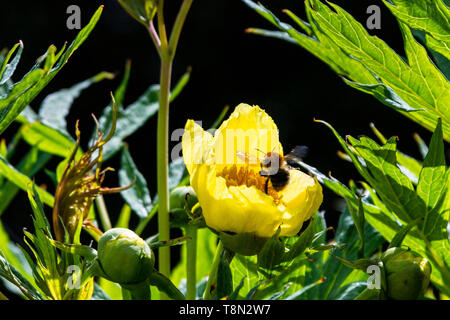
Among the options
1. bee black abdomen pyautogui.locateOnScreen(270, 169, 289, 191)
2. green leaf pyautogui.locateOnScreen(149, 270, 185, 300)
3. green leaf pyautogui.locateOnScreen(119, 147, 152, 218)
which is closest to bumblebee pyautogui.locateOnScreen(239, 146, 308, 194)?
bee black abdomen pyautogui.locateOnScreen(270, 169, 289, 191)

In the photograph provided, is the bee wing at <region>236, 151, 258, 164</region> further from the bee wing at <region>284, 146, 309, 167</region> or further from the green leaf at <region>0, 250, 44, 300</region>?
the green leaf at <region>0, 250, 44, 300</region>

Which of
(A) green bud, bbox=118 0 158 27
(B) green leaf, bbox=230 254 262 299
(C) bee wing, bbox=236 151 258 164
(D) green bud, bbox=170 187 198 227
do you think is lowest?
(B) green leaf, bbox=230 254 262 299

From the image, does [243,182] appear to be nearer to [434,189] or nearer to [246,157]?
[246,157]

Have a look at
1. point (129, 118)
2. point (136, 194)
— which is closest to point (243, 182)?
point (136, 194)

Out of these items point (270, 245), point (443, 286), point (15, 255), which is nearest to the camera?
point (270, 245)

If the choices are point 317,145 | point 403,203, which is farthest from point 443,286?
point 317,145

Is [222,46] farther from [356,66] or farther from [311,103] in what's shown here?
[356,66]
